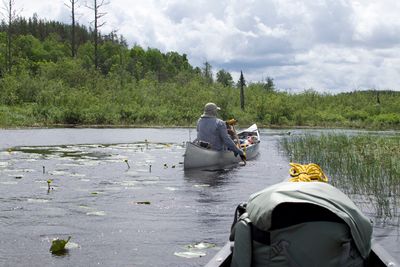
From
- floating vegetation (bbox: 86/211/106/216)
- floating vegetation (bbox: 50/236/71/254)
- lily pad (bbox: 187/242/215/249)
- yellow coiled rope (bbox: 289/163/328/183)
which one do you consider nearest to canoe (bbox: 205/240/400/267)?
yellow coiled rope (bbox: 289/163/328/183)

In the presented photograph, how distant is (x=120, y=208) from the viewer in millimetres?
10258

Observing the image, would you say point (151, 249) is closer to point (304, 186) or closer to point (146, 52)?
point (304, 186)

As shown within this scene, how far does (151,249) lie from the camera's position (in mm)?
7594

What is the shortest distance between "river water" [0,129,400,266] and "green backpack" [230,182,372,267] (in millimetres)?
2582

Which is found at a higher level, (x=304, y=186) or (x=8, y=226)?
(x=304, y=186)

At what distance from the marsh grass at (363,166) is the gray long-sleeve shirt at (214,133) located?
267 cm

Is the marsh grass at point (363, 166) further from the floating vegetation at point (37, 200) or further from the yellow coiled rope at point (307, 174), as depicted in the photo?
the floating vegetation at point (37, 200)

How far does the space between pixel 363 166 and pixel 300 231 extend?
353 inches

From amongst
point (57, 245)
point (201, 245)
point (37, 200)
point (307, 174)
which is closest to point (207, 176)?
point (37, 200)

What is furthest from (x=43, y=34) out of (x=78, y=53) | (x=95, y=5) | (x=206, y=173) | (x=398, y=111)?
(x=206, y=173)

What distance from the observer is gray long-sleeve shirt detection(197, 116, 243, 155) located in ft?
51.4

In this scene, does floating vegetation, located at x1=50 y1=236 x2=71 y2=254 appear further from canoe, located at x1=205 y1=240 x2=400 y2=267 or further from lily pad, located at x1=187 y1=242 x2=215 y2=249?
canoe, located at x1=205 y1=240 x2=400 y2=267

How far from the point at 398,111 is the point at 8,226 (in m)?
49.0

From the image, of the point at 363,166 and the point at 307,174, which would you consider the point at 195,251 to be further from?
the point at 363,166
